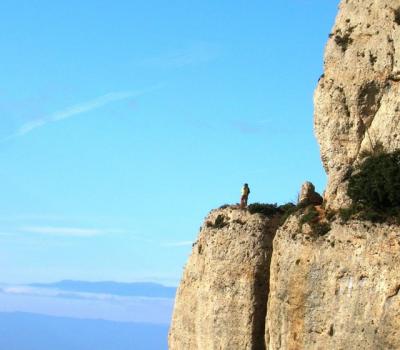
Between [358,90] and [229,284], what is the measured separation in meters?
11.0

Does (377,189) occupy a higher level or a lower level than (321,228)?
higher

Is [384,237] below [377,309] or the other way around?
the other way around

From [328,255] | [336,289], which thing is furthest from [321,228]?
[336,289]

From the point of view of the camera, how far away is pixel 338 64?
148 ft

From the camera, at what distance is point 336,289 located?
3747 centimetres

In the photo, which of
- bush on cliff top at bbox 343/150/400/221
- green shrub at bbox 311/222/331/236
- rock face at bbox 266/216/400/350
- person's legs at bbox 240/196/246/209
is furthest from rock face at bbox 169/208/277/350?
bush on cliff top at bbox 343/150/400/221

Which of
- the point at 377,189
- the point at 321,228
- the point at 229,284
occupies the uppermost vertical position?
the point at 377,189

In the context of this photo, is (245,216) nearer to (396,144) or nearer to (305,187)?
(305,187)

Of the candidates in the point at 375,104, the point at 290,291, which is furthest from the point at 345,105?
the point at 290,291

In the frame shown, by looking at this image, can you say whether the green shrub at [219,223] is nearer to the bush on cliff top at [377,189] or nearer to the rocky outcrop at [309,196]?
the rocky outcrop at [309,196]

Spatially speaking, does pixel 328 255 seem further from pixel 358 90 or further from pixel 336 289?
pixel 358 90

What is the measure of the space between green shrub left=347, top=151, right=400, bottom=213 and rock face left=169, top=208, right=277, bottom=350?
727 cm

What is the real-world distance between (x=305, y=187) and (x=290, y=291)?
6.43 meters

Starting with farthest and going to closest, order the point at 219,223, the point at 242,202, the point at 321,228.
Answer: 1. the point at 242,202
2. the point at 219,223
3. the point at 321,228
